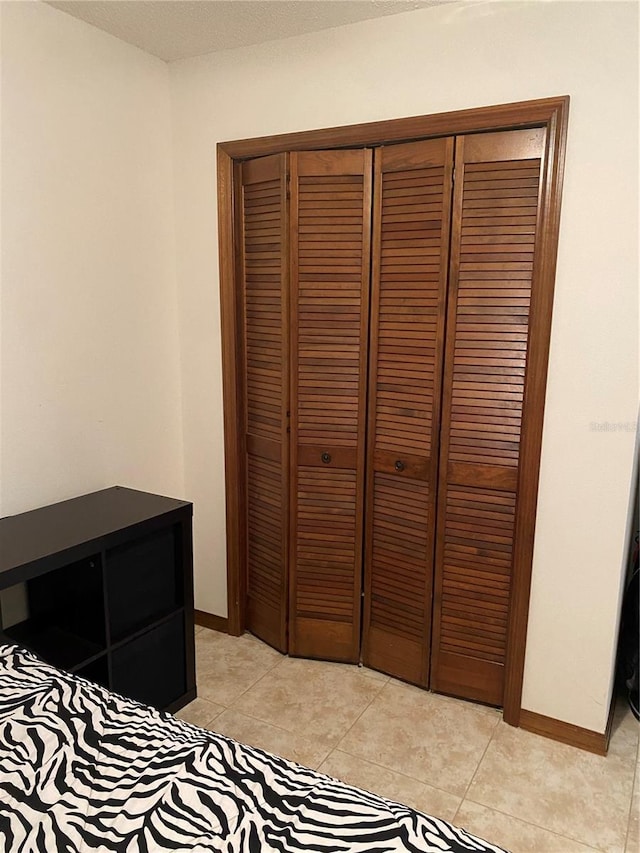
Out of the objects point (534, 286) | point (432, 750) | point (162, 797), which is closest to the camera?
point (162, 797)

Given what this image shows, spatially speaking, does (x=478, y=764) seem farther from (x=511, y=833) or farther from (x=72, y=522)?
(x=72, y=522)

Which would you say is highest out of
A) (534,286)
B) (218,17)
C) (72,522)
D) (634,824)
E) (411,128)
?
(218,17)

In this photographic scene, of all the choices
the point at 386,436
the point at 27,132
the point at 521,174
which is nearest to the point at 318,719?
the point at 386,436

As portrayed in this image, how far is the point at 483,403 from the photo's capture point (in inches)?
88.4

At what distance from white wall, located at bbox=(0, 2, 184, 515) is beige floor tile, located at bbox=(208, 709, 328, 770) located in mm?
1007

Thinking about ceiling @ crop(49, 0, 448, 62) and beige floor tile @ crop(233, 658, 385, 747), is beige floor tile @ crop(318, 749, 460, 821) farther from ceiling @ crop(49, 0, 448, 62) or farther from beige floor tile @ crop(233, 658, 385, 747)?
ceiling @ crop(49, 0, 448, 62)

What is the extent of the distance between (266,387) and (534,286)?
3.69ft

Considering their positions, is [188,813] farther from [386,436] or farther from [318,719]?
[386,436]

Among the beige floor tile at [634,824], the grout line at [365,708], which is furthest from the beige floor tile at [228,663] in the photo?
the beige floor tile at [634,824]

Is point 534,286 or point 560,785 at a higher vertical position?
point 534,286

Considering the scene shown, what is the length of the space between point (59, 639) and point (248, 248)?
1625mm

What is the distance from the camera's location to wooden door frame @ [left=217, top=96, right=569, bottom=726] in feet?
6.63

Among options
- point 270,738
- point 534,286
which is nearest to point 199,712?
point 270,738

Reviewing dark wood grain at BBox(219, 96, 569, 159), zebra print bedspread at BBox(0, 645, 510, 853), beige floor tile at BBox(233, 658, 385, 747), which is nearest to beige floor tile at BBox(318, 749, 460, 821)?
beige floor tile at BBox(233, 658, 385, 747)
